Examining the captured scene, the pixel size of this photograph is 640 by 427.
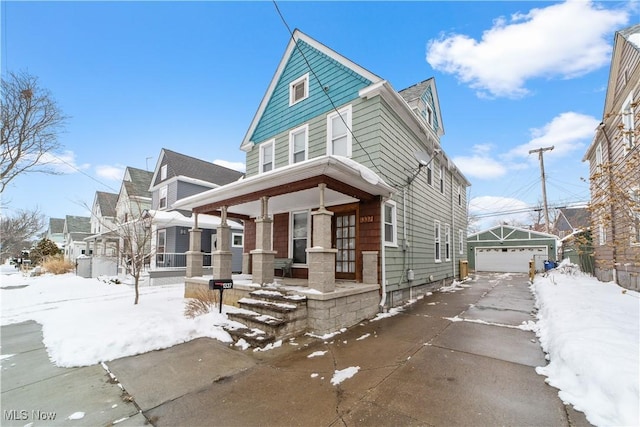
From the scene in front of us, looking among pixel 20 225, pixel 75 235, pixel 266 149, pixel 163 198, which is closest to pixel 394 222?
pixel 266 149

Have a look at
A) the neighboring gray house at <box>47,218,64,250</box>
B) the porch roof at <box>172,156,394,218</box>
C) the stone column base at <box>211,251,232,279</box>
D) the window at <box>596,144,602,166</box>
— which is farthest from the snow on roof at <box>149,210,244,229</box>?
the neighboring gray house at <box>47,218,64,250</box>

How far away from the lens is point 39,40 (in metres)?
9.49

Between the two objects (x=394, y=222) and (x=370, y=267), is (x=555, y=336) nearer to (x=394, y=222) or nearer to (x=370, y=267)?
(x=370, y=267)

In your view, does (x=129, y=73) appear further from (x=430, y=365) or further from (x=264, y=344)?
(x=430, y=365)

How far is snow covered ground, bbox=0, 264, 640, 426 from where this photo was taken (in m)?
2.79

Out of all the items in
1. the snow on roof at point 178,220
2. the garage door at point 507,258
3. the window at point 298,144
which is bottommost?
the garage door at point 507,258

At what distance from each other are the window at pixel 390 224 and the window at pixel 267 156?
478cm

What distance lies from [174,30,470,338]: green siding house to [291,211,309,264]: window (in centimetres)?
5

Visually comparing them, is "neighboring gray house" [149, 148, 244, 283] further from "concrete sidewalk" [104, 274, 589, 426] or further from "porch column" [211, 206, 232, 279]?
"concrete sidewalk" [104, 274, 589, 426]

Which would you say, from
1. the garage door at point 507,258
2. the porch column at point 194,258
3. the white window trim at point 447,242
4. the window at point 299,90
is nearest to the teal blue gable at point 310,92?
the window at point 299,90

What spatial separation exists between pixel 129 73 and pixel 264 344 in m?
12.4

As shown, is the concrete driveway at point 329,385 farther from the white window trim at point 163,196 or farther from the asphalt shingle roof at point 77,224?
the asphalt shingle roof at point 77,224

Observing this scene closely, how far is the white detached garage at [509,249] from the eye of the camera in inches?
827

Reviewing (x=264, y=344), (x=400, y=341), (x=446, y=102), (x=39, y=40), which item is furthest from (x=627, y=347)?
(x=39, y=40)
